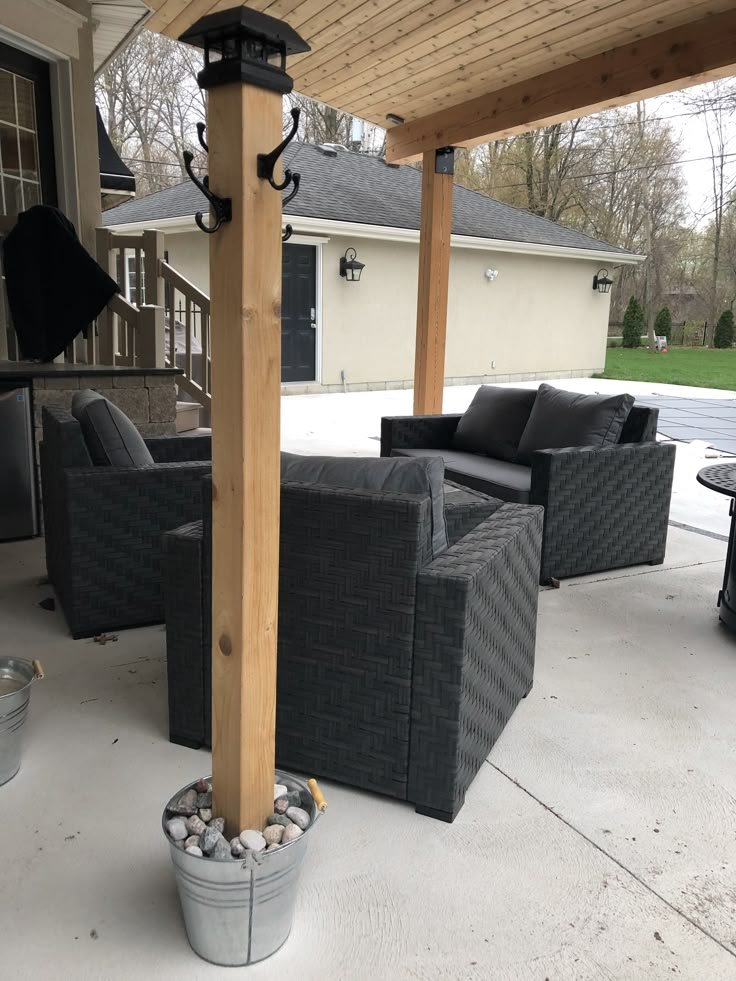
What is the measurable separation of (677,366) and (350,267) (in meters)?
8.93

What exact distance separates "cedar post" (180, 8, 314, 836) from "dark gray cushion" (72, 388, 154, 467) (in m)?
1.68

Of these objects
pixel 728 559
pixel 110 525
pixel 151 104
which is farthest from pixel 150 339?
pixel 151 104

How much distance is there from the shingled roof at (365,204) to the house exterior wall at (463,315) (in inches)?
14.1

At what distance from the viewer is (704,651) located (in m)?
3.03

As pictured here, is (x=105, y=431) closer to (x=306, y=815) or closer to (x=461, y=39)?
(x=306, y=815)

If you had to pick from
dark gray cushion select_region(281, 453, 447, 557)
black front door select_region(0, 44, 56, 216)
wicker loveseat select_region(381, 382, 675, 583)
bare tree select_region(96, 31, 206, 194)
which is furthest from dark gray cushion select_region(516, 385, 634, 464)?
bare tree select_region(96, 31, 206, 194)

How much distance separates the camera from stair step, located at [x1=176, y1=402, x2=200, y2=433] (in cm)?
677

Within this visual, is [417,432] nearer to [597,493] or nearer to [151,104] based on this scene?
[597,493]

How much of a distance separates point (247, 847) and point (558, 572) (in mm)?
2509

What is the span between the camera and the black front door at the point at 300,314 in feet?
38.9

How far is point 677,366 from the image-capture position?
1762cm

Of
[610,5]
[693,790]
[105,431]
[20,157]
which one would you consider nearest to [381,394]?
[20,157]

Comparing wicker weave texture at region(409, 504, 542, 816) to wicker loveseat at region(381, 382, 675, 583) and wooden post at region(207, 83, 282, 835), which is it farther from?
wicker loveseat at region(381, 382, 675, 583)

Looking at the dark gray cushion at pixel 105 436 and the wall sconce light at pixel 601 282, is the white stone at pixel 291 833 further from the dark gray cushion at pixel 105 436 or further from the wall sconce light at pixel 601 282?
the wall sconce light at pixel 601 282
